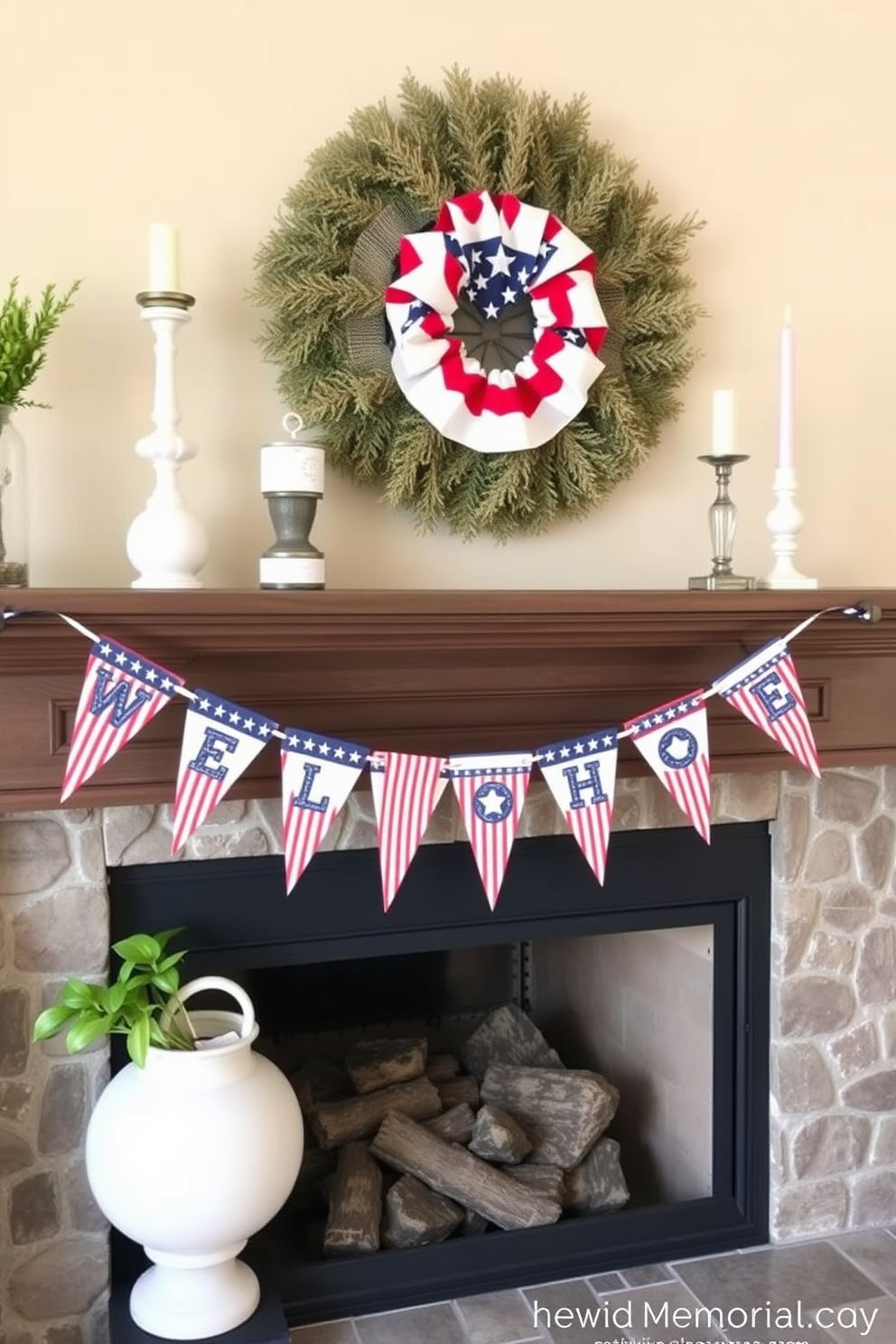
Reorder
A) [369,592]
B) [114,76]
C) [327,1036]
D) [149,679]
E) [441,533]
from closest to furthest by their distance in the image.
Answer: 1. [149,679]
2. [369,592]
3. [114,76]
4. [441,533]
5. [327,1036]

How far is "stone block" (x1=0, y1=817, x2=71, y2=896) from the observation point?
69.0 inches

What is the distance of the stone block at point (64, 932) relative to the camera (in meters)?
1.77

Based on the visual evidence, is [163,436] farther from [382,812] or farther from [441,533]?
[382,812]

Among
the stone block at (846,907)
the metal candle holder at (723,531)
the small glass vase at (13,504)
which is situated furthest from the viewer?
the stone block at (846,907)

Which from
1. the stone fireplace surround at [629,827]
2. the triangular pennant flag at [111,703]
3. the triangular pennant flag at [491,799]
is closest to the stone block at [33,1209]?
the stone fireplace surround at [629,827]

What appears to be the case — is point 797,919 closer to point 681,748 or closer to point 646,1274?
point 681,748

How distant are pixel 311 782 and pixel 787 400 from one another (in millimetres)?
1015

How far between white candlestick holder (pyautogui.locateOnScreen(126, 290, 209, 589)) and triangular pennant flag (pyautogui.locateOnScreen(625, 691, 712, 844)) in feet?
2.28

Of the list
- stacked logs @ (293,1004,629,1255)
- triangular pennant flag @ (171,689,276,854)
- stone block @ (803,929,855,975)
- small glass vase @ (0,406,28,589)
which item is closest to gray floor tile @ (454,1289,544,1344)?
stacked logs @ (293,1004,629,1255)

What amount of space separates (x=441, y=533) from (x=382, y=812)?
→ 552 mm

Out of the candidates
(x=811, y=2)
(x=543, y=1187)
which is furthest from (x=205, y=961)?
(x=811, y=2)

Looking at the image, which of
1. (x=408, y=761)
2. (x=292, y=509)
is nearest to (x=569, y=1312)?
(x=408, y=761)

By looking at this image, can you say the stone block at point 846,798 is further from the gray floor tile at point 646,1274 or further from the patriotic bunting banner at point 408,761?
the gray floor tile at point 646,1274

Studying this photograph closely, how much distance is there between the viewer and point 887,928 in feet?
7.36
